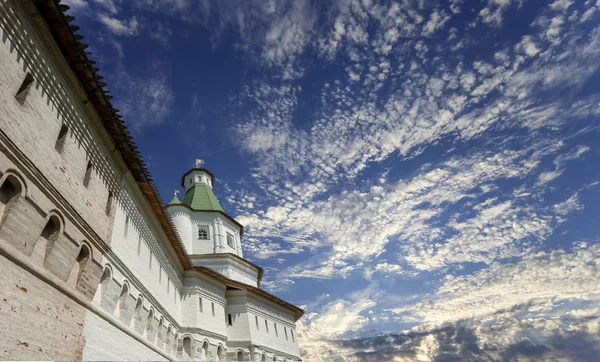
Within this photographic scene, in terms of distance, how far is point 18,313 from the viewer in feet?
22.7

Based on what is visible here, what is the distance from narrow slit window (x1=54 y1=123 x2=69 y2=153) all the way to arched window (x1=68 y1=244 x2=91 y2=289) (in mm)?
2445

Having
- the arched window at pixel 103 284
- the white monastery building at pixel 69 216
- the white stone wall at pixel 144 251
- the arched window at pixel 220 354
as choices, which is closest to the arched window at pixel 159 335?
the white monastery building at pixel 69 216

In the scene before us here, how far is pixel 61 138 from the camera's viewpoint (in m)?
8.89

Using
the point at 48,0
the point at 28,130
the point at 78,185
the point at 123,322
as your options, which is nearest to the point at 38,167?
the point at 28,130

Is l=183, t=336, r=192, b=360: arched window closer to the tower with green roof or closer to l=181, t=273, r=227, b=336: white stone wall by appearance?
l=181, t=273, r=227, b=336: white stone wall

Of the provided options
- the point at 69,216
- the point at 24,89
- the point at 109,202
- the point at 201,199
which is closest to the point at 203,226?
the point at 201,199

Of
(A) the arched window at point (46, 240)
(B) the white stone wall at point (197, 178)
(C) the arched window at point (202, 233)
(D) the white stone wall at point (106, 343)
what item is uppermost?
(B) the white stone wall at point (197, 178)

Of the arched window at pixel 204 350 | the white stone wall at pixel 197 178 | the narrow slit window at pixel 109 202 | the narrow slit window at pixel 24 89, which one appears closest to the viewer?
the narrow slit window at pixel 24 89

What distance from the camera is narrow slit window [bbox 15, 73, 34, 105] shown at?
24.6 ft

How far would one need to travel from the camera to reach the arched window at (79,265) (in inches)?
361

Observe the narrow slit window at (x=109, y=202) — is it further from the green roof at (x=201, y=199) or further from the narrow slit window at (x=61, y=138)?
the green roof at (x=201, y=199)

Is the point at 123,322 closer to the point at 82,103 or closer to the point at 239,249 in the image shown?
the point at 82,103

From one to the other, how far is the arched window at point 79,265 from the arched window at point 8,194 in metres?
2.51

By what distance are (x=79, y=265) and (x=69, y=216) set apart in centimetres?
139
